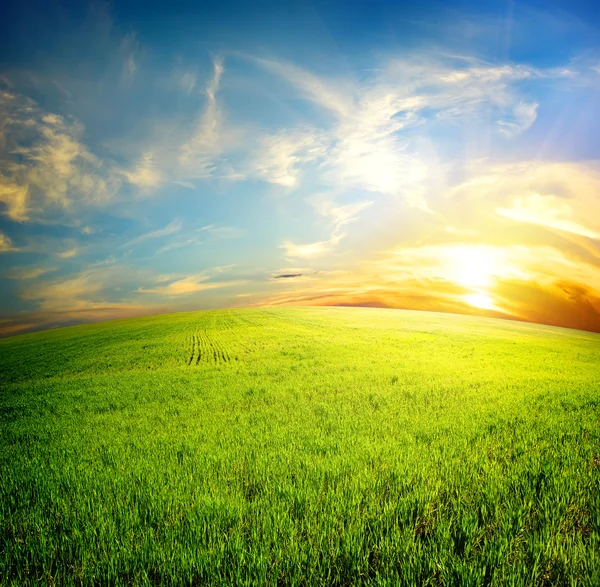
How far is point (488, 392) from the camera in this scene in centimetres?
1202

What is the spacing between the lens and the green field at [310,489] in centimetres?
A: 346

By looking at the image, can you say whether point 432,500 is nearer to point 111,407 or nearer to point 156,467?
point 156,467

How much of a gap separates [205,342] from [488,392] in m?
29.4

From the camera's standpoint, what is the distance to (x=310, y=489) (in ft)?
16.2

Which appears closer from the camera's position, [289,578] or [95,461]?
[289,578]

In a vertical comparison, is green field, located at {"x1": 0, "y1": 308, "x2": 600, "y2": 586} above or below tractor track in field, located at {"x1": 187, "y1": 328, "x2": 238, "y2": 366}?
above

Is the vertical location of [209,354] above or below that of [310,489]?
below

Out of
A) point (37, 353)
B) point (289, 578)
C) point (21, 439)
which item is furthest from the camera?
point (37, 353)

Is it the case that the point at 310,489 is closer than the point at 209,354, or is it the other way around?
the point at 310,489

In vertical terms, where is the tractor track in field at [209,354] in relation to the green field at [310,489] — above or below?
below

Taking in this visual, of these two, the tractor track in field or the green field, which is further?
the tractor track in field

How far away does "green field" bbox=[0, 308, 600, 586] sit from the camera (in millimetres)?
3465

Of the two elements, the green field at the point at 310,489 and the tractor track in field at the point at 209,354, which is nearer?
the green field at the point at 310,489

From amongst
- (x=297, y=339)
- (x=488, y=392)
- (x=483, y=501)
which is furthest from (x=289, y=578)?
(x=297, y=339)
